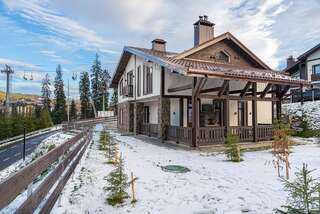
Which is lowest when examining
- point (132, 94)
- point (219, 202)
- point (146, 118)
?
point (219, 202)

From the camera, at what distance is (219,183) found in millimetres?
6500

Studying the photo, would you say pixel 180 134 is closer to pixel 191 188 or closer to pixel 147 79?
pixel 147 79

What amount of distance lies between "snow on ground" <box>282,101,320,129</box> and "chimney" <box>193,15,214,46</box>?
806 centimetres

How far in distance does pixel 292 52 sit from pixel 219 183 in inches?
1404

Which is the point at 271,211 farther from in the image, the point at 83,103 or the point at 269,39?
the point at 83,103

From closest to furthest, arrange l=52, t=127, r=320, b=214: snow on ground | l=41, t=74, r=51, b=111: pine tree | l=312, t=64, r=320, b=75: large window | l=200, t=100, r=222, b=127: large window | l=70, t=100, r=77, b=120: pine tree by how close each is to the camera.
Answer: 1. l=52, t=127, r=320, b=214: snow on ground
2. l=200, t=100, r=222, b=127: large window
3. l=312, t=64, r=320, b=75: large window
4. l=70, t=100, r=77, b=120: pine tree
5. l=41, t=74, r=51, b=111: pine tree

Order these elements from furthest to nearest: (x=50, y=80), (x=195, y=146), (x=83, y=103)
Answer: (x=50, y=80), (x=83, y=103), (x=195, y=146)

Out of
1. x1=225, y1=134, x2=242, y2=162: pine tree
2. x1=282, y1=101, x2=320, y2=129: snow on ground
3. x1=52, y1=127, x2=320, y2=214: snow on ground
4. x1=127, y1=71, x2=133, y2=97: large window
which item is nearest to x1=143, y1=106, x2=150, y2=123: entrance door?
x1=127, y1=71, x2=133, y2=97: large window

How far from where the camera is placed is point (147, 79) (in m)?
18.2

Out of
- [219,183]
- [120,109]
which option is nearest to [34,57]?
[120,109]

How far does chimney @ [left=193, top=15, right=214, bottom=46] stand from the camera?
1855 centimetres

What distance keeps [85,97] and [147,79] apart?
47.9 meters

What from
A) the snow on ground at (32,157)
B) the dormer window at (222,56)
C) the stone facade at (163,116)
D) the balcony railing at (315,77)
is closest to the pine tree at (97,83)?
the snow on ground at (32,157)

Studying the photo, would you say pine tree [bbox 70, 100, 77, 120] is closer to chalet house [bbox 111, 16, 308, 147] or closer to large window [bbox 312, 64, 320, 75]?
chalet house [bbox 111, 16, 308, 147]
